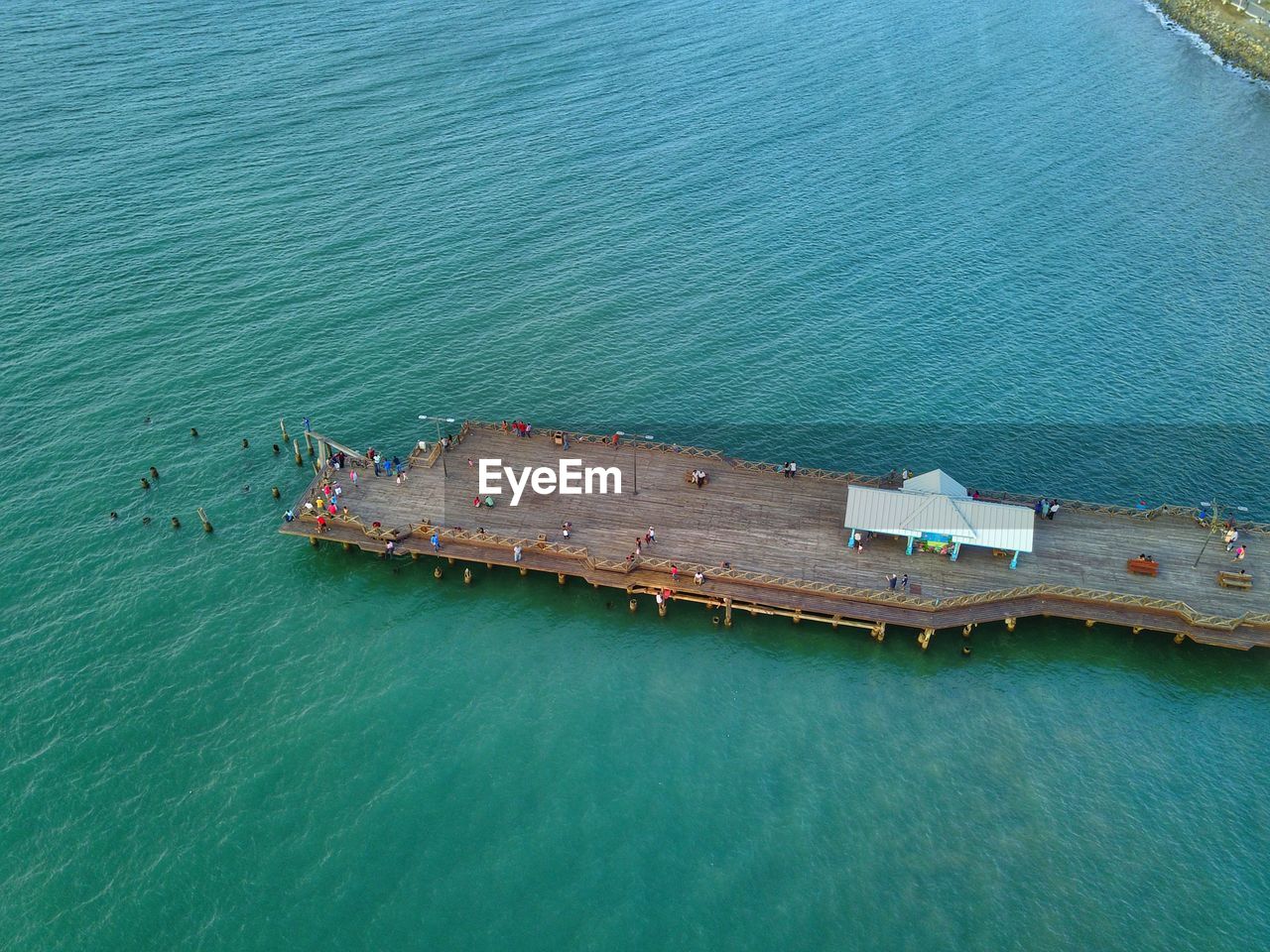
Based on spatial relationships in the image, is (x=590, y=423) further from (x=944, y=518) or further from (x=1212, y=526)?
(x=1212, y=526)

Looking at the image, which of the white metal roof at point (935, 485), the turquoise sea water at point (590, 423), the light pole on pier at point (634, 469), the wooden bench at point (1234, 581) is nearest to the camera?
the turquoise sea water at point (590, 423)

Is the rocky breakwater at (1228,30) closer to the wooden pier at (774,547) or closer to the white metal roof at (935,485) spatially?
the wooden pier at (774,547)

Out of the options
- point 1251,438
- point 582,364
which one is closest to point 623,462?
point 582,364

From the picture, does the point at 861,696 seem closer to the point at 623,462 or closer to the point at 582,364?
the point at 623,462

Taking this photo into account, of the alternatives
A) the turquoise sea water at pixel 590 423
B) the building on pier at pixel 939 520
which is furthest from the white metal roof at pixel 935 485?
the turquoise sea water at pixel 590 423

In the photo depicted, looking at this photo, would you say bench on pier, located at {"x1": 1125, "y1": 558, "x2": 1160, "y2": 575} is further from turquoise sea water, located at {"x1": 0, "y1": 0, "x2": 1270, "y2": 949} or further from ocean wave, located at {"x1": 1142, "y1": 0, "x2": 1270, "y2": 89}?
ocean wave, located at {"x1": 1142, "y1": 0, "x2": 1270, "y2": 89}
